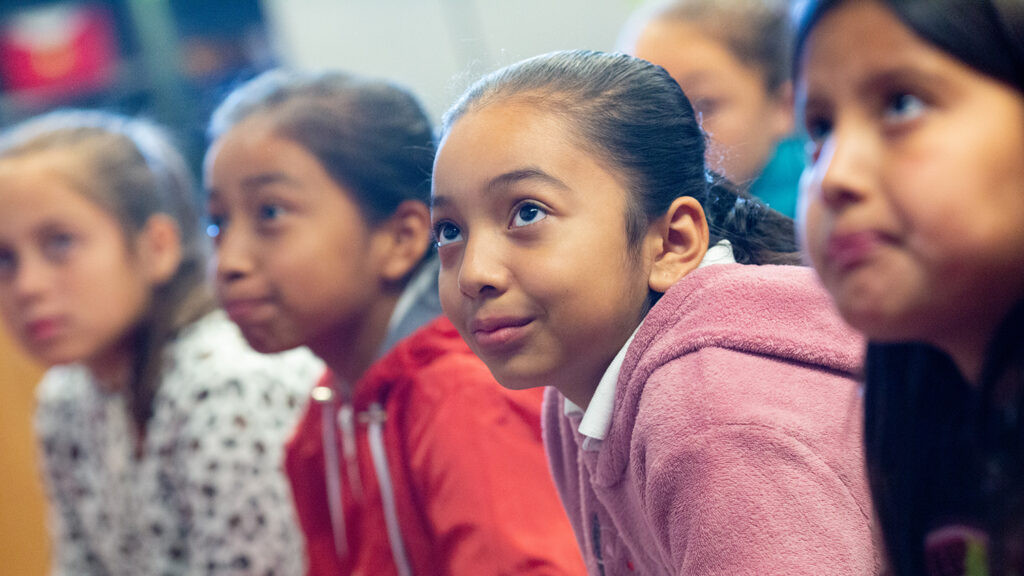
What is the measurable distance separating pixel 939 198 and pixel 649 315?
1.12 ft

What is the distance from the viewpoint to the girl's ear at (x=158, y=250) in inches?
65.5

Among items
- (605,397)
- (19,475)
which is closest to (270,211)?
(605,397)

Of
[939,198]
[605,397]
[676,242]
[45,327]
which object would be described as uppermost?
[939,198]

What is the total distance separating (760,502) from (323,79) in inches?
35.5

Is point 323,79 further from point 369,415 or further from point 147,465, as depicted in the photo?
point 147,465

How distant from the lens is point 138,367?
162 centimetres

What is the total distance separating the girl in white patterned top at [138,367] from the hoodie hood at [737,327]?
0.81 meters

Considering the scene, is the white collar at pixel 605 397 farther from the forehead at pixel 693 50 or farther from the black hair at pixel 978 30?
the forehead at pixel 693 50

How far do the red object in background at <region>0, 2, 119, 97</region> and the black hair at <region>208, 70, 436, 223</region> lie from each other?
2.27m

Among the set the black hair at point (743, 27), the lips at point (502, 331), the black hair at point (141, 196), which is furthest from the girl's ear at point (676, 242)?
the black hair at point (141, 196)

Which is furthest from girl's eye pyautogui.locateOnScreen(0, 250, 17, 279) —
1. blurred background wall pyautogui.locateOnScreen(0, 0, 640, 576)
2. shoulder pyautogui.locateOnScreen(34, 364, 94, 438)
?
blurred background wall pyautogui.locateOnScreen(0, 0, 640, 576)

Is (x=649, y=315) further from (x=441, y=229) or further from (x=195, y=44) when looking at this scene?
(x=195, y=44)

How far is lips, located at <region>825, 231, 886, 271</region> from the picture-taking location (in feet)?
1.54

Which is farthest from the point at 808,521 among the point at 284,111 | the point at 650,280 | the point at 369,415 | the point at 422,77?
the point at 422,77
